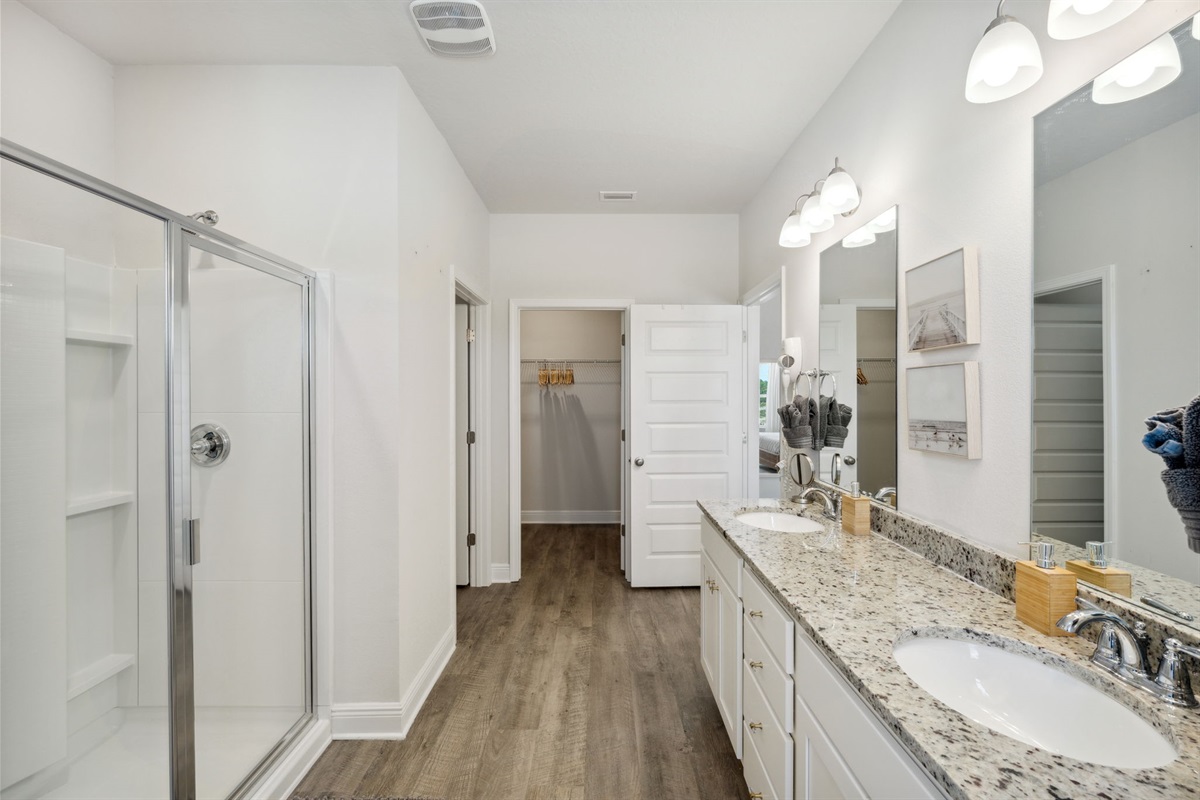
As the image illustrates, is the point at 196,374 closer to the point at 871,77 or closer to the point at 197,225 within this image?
the point at 197,225

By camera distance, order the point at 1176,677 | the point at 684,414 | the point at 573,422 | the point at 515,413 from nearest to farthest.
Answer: the point at 1176,677 → the point at 684,414 → the point at 515,413 → the point at 573,422

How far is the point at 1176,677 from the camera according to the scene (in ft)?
2.52

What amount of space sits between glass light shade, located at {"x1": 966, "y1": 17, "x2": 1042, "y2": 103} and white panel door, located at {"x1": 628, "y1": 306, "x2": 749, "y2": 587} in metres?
2.24

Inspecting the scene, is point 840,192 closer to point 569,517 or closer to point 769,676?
point 769,676

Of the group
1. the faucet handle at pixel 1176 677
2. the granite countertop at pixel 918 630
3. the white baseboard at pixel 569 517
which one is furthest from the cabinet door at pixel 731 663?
the white baseboard at pixel 569 517

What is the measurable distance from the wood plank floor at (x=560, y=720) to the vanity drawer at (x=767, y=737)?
1.22ft

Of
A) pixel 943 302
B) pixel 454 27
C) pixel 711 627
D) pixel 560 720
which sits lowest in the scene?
pixel 560 720

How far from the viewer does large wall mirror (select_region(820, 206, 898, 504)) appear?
1.73 metres

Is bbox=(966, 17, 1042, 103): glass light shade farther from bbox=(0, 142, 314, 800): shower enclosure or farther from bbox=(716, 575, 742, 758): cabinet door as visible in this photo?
bbox=(0, 142, 314, 800): shower enclosure

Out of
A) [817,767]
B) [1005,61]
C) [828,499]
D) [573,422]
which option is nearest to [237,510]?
[817,767]

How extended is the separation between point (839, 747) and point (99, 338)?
2.13 m

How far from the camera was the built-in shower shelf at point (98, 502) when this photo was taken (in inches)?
54.0

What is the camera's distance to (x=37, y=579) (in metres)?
1.31

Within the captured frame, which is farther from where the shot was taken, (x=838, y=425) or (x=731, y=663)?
(x=838, y=425)
